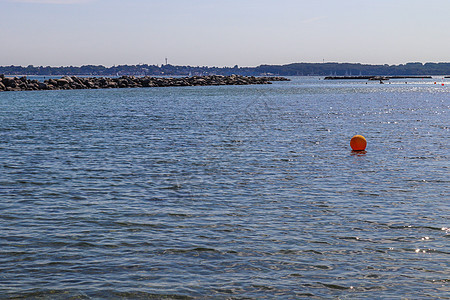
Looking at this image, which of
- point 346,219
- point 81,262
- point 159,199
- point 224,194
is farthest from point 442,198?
point 81,262

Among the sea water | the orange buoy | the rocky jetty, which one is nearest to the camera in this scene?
the sea water

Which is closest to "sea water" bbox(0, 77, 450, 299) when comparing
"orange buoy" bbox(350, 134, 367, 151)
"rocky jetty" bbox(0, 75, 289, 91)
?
"orange buoy" bbox(350, 134, 367, 151)

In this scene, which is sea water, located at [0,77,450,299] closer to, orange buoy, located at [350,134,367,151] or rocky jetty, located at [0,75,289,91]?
orange buoy, located at [350,134,367,151]

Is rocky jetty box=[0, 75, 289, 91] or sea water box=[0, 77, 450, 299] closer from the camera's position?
sea water box=[0, 77, 450, 299]

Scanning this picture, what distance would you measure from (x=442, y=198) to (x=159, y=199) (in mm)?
7812

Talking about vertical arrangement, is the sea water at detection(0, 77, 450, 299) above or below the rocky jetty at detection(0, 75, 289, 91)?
below

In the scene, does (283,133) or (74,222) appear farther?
(283,133)

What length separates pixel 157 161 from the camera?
Result: 909 inches

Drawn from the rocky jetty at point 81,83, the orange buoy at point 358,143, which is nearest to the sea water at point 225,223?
the orange buoy at point 358,143

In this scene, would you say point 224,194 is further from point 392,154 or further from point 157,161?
point 392,154

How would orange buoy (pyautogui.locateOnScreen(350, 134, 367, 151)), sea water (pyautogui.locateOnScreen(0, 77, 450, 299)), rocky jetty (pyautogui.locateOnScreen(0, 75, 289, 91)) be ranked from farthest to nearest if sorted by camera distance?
rocky jetty (pyautogui.locateOnScreen(0, 75, 289, 91)) → orange buoy (pyautogui.locateOnScreen(350, 134, 367, 151)) → sea water (pyautogui.locateOnScreen(0, 77, 450, 299))

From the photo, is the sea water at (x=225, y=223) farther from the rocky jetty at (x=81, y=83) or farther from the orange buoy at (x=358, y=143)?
the rocky jetty at (x=81, y=83)

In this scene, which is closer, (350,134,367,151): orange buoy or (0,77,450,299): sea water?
(0,77,450,299): sea water

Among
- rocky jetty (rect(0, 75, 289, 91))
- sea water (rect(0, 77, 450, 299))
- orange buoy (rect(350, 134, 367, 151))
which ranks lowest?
sea water (rect(0, 77, 450, 299))
